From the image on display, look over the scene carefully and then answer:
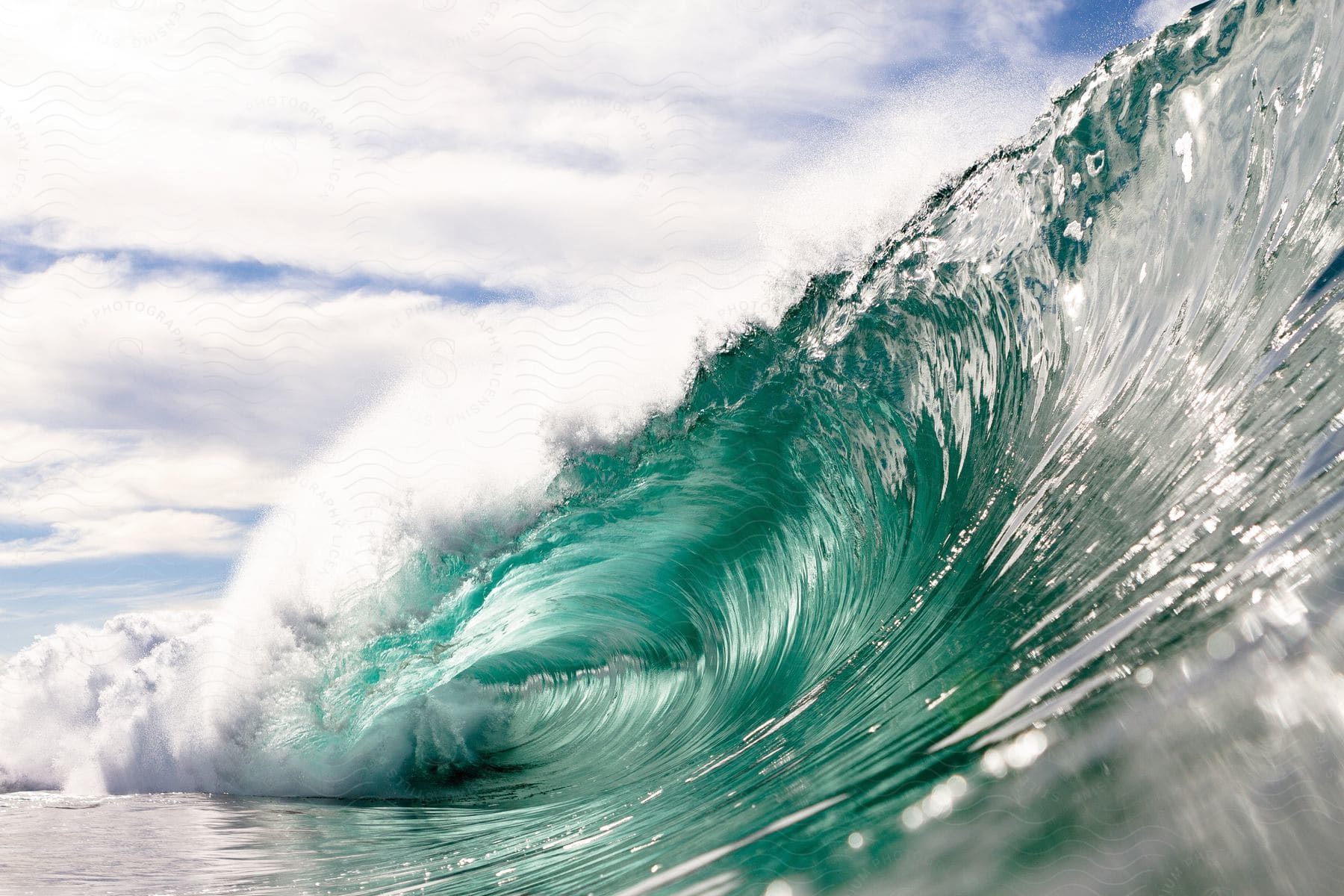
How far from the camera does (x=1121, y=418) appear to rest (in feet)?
10.4

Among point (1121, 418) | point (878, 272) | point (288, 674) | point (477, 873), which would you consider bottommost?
point (477, 873)

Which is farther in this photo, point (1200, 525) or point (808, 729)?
point (808, 729)

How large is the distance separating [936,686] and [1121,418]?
1.38 meters

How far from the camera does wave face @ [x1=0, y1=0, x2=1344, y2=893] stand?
181 cm

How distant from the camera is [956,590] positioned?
9.98 feet

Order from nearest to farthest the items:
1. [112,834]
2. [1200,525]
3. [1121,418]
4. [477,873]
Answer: [1200,525], [477,873], [1121,418], [112,834]

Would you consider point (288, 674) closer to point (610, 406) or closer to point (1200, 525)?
point (610, 406)

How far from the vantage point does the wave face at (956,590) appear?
1.81 metres

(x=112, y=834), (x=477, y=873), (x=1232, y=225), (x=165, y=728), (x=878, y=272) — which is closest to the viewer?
(x=477, y=873)

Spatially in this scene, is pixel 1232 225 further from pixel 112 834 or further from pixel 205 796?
pixel 205 796

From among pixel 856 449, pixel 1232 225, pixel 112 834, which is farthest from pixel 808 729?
pixel 112 834

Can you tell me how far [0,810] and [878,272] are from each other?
21.7ft

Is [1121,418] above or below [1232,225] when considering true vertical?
below

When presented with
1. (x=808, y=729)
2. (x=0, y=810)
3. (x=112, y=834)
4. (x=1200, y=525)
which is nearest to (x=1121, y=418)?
(x=1200, y=525)
